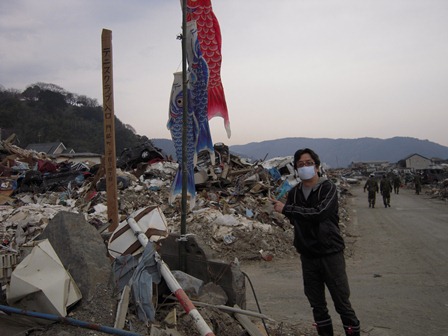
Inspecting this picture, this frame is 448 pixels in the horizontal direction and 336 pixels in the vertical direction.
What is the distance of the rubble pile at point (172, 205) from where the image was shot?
8.88m

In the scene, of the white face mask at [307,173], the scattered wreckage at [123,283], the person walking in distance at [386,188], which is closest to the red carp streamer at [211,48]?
the scattered wreckage at [123,283]

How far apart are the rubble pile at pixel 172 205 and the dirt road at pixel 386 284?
2.72ft

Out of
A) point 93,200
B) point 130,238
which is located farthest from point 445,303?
point 93,200

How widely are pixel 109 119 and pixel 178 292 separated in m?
2.63

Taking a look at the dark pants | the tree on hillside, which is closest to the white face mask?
the dark pants

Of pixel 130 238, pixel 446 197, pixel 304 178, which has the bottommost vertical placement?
pixel 446 197

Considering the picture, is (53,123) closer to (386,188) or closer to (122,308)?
(386,188)

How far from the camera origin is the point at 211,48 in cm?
512

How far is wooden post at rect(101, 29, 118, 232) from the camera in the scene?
16.2 feet

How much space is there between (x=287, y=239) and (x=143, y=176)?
8517mm

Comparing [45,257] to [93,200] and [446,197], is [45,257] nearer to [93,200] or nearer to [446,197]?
[93,200]

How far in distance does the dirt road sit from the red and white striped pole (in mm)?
1656

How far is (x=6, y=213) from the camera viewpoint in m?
11.8

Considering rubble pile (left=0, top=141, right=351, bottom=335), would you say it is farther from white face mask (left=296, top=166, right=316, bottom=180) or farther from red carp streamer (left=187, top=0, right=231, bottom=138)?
red carp streamer (left=187, top=0, right=231, bottom=138)
